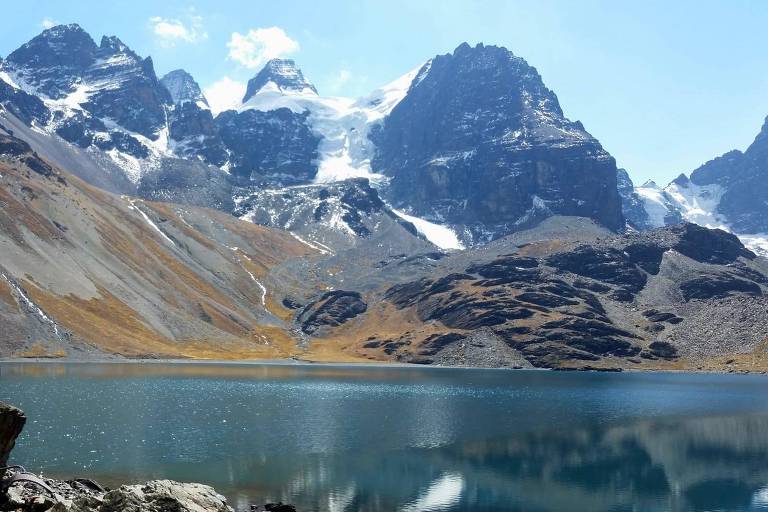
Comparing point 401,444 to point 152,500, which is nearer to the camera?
point 152,500

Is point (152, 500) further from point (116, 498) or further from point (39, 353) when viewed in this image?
point (39, 353)

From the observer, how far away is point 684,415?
122m

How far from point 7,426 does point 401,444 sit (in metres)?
56.5

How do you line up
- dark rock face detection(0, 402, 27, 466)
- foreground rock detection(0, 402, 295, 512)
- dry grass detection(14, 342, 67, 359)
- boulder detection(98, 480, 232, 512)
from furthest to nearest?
dry grass detection(14, 342, 67, 359), dark rock face detection(0, 402, 27, 466), foreground rock detection(0, 402, 295, 512), boulder detection(98, 480, 232, 512)

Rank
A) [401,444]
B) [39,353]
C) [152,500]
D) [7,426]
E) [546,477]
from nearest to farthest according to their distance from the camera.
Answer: [152,500], [7,426], [546,477], [401,444], [39,353]

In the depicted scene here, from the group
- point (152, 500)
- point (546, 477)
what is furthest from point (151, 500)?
point (546, 477)

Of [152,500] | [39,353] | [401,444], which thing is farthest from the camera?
[39,353]

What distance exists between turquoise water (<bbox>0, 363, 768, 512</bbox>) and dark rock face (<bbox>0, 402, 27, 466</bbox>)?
2255 cm

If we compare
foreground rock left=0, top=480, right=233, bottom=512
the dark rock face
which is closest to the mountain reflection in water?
the dark rock face

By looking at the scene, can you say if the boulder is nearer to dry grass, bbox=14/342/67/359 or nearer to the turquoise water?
the turquoise water

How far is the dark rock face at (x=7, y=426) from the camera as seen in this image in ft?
113

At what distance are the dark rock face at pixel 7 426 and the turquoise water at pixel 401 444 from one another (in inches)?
888

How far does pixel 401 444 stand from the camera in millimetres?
85312

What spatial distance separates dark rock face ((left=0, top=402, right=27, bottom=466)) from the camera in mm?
34375
